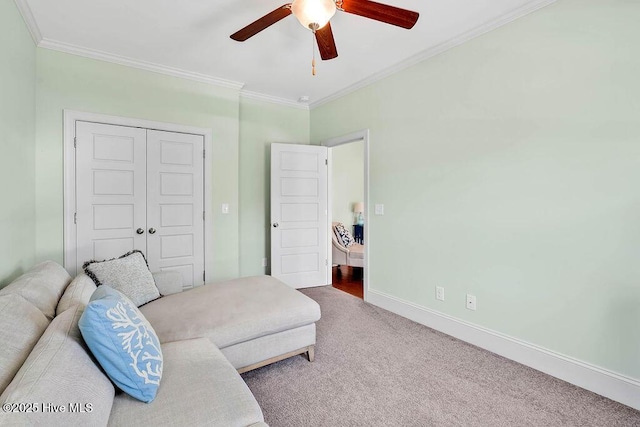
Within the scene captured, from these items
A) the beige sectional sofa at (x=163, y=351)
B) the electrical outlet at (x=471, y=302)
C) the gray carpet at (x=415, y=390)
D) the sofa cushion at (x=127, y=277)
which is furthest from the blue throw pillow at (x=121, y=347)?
the electrical outlet at (x=471, y=302)

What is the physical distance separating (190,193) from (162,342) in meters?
2.06

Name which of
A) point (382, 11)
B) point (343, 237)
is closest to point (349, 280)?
point (343, 237)

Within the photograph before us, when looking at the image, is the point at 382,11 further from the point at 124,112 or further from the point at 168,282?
the point at 124,112

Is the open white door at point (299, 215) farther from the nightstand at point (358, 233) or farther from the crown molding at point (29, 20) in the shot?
the crown molding at point (29, 20)

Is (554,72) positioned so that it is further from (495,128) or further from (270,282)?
(270,282)

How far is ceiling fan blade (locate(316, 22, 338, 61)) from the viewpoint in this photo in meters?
1.90

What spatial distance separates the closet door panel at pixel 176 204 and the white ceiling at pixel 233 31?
803 mm

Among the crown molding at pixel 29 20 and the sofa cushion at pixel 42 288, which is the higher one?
the crown molding at pixel 29 20

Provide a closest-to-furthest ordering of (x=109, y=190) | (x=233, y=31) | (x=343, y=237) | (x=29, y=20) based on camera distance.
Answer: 1. (x=29, y=20)
2. (x=233, y=31)
3. (x=109, y=190)
4. (x=343, y=237)

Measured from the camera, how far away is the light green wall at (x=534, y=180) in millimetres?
1828

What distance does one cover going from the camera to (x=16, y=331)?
1.11 m

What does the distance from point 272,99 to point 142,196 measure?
2.09 metres

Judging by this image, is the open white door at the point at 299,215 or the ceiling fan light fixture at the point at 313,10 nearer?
the ceiling fan light fixture at the point at 313,10

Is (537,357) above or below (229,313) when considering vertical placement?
below
